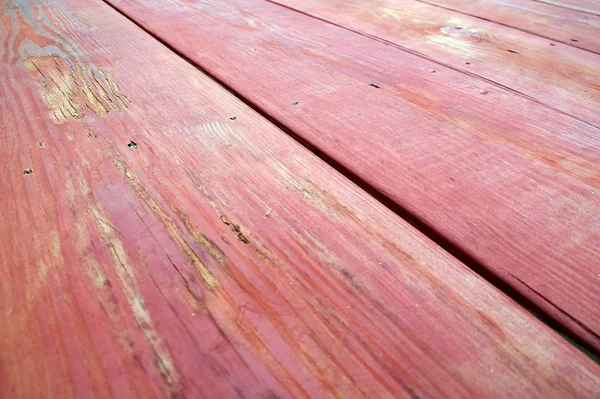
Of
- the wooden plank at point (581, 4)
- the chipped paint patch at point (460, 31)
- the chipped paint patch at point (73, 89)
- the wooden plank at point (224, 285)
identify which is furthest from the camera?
the wooden plank at point (581, 4)

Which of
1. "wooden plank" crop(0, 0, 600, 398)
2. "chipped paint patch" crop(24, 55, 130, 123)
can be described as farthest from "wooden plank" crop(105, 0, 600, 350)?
"chipped paint patch" crop(24, 55, 130, 123)

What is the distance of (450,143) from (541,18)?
0.70m

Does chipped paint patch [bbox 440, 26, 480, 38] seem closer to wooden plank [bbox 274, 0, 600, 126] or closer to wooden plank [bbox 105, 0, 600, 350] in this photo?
wooden plank [bbox 274, 0, 600, 126]

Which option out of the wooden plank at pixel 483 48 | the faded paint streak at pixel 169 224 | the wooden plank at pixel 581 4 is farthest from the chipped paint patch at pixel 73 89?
the wooden plank at pixel 581 4

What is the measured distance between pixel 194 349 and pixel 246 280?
7cm

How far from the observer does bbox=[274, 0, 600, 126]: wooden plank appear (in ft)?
2.27

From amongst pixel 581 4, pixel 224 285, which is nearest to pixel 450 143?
pixel 224 285

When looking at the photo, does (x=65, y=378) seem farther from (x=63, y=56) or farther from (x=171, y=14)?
(x=171, y=14)

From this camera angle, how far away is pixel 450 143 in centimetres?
54

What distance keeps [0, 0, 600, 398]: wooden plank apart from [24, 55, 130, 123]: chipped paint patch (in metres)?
0.04

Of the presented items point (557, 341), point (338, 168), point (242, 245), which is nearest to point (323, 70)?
point (338, 168)

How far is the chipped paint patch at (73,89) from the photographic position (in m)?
0.60

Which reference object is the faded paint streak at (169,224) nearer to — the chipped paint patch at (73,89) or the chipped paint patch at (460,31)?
the chipped paint patch at (73,89)

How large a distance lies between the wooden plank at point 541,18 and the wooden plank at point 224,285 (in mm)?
706
